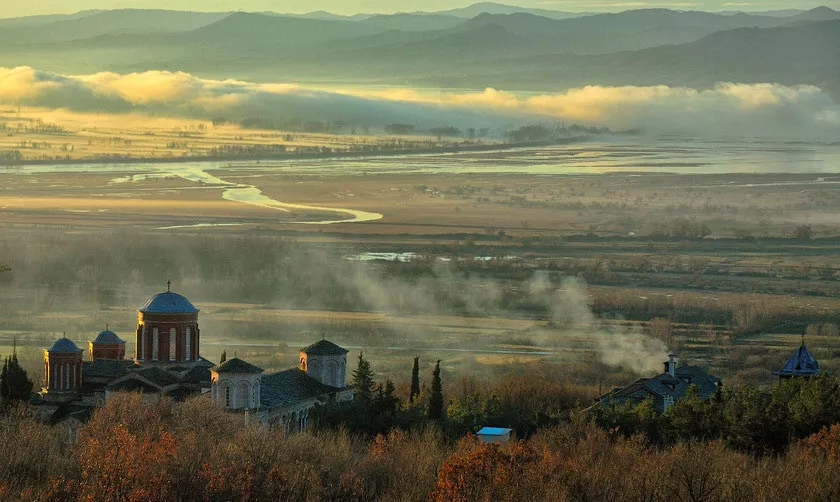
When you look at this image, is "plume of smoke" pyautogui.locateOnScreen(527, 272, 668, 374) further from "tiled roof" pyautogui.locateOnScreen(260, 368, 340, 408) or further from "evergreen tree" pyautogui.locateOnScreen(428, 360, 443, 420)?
"tiled roof" pyautogui.locateOnScreen(260, 368, 340, 408)

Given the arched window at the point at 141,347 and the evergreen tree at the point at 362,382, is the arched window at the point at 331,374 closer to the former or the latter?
the evergreen tree at the point at 362,382

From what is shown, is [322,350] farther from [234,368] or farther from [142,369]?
[142,369]

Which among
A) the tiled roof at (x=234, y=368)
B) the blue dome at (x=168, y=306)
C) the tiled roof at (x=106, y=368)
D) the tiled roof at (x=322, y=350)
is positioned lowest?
the tiled roof at (x=106, y=368)

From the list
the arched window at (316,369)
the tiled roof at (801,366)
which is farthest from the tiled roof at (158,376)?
the tiled roof at (801,366)

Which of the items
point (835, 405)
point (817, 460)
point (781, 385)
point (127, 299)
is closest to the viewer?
point (817, 460)

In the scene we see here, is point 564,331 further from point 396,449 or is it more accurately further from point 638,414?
point 396,449

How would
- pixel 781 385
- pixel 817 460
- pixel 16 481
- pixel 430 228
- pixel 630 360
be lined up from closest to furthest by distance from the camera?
pixel 16 481 → pixel 817 460 → pixel 781 385 → pixel 630 360 → pixel 430 228

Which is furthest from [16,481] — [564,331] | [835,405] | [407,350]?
[564,331]
